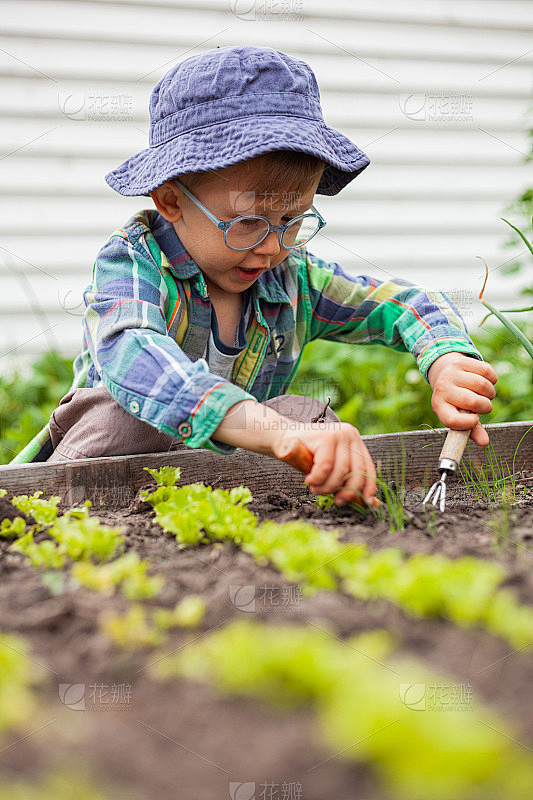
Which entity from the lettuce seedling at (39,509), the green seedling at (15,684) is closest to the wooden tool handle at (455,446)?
the lettuce seedling at (39,509)

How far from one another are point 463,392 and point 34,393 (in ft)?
8.17

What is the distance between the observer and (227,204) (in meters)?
1.82

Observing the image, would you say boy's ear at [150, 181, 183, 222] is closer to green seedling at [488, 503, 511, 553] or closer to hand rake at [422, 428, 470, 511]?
hand rake at [422, 428, 470, 511]

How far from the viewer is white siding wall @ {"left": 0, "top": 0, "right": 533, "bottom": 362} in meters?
3.66

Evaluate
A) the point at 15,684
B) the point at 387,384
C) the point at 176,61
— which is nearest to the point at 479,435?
the point at 15,684

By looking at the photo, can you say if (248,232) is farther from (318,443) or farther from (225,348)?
(318,443)

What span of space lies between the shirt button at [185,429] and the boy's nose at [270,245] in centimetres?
58

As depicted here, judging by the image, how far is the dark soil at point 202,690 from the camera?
708 millimetres

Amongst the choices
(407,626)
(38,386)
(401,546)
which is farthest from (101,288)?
(38,386)

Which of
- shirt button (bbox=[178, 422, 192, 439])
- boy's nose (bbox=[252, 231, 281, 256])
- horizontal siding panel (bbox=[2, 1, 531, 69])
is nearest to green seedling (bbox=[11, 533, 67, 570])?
shirt button (bbox=[178, 422, 192, 439])

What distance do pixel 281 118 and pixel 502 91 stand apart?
3.09 m

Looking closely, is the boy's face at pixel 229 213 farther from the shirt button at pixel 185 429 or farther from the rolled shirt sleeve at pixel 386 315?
the shirt button at pixel 185 429

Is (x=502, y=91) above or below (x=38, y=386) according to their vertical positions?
above

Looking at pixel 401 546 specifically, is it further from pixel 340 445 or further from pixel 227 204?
pixel 227 204
